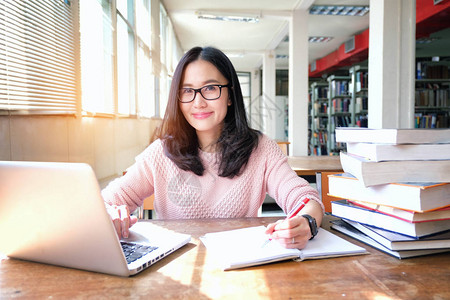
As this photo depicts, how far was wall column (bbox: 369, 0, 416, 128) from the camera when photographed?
128 inches

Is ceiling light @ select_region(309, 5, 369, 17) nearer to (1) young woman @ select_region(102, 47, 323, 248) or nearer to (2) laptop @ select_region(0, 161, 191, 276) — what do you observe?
(1) young woman @ select_region(102, 47, 323, 248)

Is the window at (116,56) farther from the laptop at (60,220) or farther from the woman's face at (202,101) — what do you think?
the laptop at (60,220)

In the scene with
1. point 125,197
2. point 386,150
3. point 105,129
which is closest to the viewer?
point 386,150

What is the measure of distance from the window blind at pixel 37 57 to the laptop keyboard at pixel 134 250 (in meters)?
1.05

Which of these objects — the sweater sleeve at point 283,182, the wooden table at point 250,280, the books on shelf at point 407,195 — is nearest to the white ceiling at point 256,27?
the sweater sleeve at point 283,182

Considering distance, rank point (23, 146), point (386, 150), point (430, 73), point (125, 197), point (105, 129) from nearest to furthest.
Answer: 1. point (386, 150)
2. point (125, 197)
3. point (23, 146)
4. point (105, 129)
5. point (430, 73)

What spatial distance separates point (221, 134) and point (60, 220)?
2.91 feet

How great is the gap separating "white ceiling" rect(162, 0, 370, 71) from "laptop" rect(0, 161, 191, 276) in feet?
18.1

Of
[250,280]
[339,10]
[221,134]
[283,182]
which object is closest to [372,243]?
[250,280]

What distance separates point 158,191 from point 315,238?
2.20ft

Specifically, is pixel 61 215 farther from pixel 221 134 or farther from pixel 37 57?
pixel 37 57

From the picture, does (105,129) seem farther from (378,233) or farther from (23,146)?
(378,233)

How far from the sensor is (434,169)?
2.67ft

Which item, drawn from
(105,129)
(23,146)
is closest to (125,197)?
(23,146)
